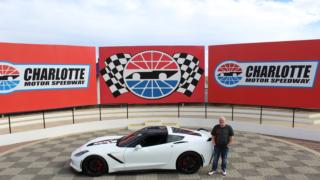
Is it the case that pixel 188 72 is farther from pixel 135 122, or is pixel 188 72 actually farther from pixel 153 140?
pixel 153 140

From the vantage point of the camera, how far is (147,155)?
7375mm

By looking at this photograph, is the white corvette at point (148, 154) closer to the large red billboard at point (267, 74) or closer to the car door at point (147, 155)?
the car door at point (147, 155)

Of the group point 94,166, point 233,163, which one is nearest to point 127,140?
point 94,166

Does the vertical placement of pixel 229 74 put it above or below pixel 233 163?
above

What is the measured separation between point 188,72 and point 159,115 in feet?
10.7

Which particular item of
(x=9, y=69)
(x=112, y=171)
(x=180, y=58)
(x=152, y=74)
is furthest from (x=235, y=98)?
(x=9, y=69)

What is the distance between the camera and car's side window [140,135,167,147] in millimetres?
7505

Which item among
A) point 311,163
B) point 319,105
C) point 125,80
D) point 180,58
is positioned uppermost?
point 180,58

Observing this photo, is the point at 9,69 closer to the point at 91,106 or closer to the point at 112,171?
the point at 91,106

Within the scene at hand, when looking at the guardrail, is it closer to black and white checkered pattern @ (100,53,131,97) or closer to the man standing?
black and white checkered pattern @ (100,53,131,97)

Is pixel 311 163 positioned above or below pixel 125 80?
below

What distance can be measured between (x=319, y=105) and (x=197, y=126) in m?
6.84

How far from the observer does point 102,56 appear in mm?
16609

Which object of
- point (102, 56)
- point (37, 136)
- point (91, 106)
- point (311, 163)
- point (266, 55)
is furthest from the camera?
point (91, 106)
